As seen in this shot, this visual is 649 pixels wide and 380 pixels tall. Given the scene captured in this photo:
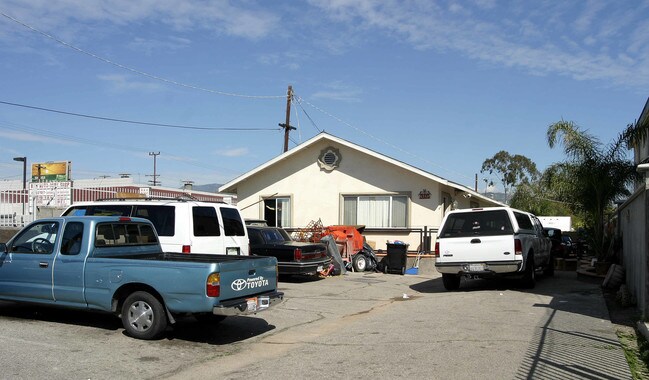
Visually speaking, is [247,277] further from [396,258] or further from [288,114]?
[288,114]

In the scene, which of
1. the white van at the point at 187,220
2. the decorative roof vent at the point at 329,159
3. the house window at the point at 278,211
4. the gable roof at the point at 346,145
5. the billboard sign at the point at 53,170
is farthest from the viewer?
the billboard sign at the point at 53,170

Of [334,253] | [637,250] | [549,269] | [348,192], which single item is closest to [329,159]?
[348,192]

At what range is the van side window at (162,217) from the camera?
11.1 meters

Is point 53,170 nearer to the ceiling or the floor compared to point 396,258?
nearer to the ceiling

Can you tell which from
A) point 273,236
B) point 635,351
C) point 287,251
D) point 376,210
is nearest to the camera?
point 635,351

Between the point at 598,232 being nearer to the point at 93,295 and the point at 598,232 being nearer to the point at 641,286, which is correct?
the point at 641,286

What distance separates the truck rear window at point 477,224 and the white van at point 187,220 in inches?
196

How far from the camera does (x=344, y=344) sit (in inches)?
323

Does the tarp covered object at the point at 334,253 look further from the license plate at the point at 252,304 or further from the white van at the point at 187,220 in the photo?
the license plate at the point at 252,304

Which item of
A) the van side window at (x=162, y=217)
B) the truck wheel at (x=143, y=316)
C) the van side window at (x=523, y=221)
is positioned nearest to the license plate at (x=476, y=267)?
the van side window at (x=523, y=221)

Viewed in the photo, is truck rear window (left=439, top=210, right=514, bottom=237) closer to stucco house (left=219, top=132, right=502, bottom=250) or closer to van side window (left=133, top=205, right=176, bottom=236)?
van side window (left=133, top=205, right=176, bottom=236)

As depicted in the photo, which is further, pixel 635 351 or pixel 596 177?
pixel 596 177

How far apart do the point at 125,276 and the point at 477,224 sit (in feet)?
28.5

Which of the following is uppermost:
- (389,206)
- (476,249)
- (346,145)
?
(346,145)
